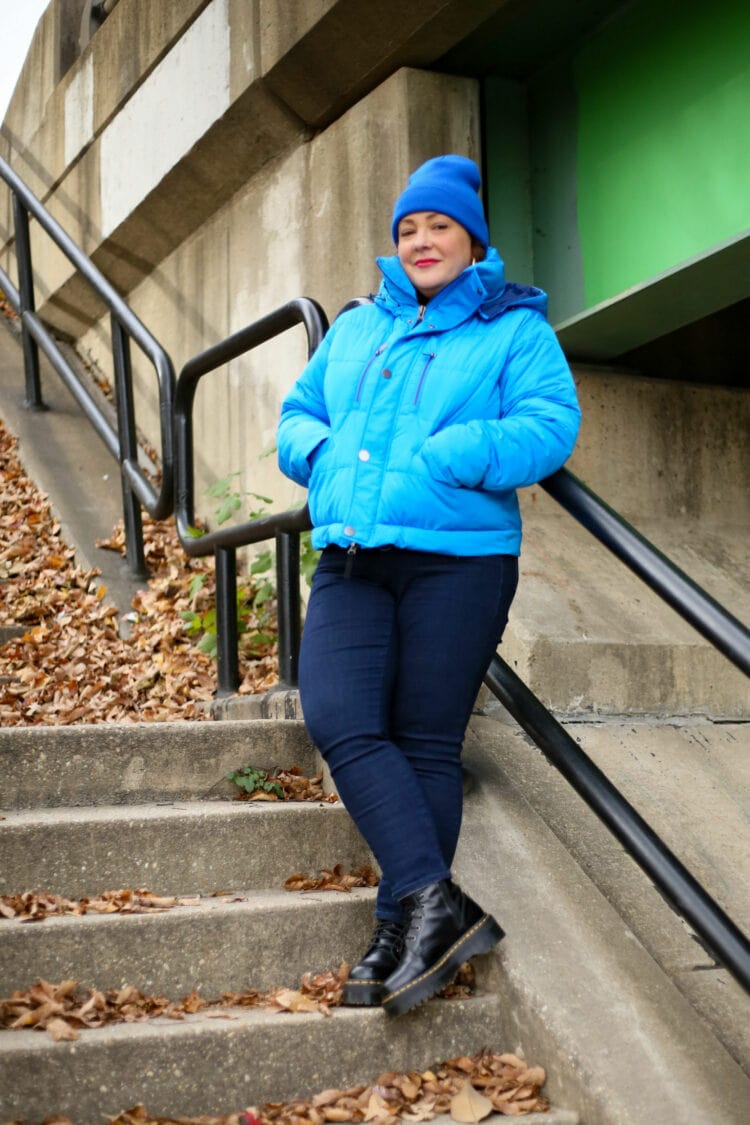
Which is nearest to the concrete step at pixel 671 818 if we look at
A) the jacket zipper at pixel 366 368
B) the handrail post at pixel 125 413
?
the jacket zipper at pixel 366 368

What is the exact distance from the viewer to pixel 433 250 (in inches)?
104

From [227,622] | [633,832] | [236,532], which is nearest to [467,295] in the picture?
[633,832]

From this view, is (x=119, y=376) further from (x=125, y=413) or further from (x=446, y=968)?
(x=446, y=968)

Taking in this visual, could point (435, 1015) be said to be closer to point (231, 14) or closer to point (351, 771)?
point (351, 771)

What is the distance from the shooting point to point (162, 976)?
8.26ft

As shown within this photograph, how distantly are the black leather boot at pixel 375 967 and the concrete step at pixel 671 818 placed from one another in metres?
0.53

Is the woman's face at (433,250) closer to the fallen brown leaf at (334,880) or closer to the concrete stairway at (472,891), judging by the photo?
the concrete stairway at (472,891)

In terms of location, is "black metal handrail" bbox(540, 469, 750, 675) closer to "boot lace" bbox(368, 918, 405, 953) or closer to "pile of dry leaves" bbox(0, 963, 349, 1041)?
"boot lace" bbox(368, 918, 405, 953)

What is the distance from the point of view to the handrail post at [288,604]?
3.68 metres

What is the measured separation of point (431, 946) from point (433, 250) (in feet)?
4.71

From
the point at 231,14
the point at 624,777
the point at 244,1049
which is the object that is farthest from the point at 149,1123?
the point at 231,14

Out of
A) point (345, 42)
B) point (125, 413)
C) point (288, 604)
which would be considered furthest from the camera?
point (125, 413)

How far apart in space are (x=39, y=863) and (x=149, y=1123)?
742mm

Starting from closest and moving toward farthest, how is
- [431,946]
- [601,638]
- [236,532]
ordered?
[431,946], [601,638], [236,532]
